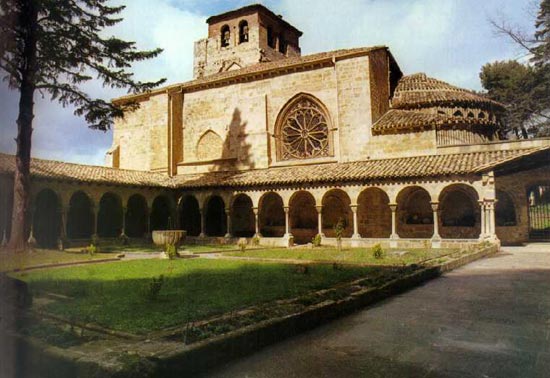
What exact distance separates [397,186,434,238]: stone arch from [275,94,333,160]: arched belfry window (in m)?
4.53

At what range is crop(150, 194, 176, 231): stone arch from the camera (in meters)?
23.7

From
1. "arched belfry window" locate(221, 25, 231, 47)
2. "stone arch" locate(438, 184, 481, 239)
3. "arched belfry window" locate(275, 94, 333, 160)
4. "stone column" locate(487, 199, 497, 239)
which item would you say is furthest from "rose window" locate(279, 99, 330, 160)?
"arched belfry window" locate(221, 25, 231, 47)

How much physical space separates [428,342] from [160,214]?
2155cm

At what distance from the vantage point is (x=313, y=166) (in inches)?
851

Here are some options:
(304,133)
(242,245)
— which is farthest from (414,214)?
(242,245)

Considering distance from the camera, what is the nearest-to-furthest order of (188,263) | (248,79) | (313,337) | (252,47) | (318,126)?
(313,337)
(188,263)
(318,126)
(248,79)
(252,47)

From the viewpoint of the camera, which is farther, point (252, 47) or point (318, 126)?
point (252, 47)

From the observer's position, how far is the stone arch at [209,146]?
25.2 metres

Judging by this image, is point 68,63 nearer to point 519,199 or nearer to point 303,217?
point 303,217

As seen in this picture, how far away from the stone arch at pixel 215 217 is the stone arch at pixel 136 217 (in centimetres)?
360

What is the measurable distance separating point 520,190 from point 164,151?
19.4 m

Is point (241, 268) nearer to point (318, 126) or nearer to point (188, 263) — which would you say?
point (188, 263)

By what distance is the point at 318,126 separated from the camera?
74.0ft

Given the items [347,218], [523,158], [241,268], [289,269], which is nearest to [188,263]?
[241,268]
